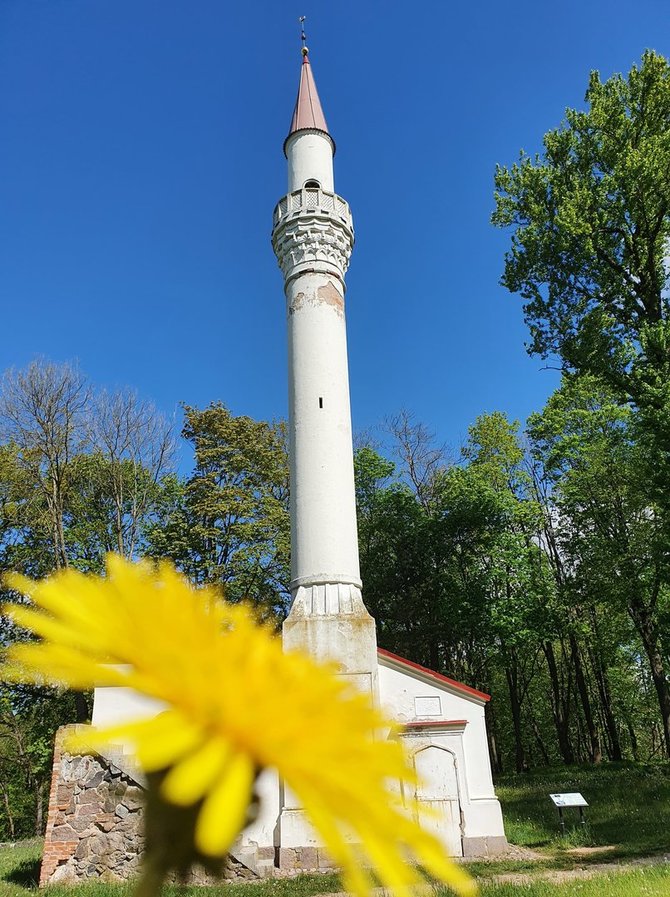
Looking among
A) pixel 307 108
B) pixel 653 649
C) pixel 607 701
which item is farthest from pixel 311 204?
pixel 607 701

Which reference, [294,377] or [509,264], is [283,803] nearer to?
[294,377]

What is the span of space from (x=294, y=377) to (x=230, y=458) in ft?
30.9

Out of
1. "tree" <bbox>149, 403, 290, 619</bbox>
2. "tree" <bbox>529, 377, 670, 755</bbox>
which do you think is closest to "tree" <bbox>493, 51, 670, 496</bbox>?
"tree" <bbox>529, 377, 670, 755</bbox>

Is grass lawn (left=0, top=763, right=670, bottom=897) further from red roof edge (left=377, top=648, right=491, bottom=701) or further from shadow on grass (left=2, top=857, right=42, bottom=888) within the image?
red roof edge (left=377, top=648, right=491, bottom=701)

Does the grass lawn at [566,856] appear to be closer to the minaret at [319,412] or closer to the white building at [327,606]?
the white building at [327,606]

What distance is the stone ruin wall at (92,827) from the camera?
10.1 metres

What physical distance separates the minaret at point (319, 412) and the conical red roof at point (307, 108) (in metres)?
0.05

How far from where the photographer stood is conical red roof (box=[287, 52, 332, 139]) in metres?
17.3

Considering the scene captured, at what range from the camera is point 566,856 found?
1073 cm

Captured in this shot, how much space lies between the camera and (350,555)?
13.5 meters

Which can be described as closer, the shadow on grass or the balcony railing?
the shadow on grass

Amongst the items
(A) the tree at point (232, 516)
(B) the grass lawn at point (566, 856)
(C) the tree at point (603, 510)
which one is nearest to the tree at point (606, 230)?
(C) the tree at point (603, 510)

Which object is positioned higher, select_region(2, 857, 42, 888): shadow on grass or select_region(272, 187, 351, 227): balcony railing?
select_region(272, 187, 351, 227): balcony railing

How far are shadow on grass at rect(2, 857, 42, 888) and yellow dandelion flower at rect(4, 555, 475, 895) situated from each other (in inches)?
468
